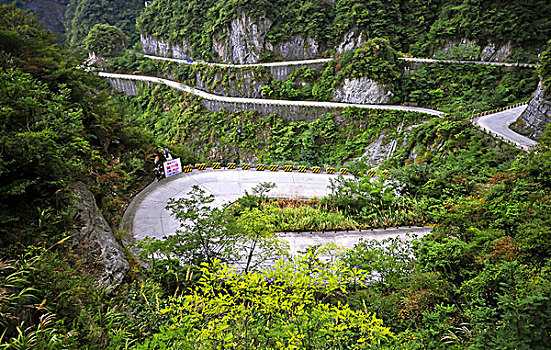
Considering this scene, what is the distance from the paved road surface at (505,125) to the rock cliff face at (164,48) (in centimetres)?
3347

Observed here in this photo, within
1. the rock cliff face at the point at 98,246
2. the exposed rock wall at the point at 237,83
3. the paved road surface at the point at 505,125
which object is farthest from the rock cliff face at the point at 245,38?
the rock cliff face at the point at 98,246

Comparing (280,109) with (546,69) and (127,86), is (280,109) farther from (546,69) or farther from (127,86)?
(127,86)

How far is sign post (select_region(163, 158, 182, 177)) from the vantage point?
1093cm

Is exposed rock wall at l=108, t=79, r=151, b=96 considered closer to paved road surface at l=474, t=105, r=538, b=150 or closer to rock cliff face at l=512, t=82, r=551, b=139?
paved road surface at l=474, t=105, r=538, b=150

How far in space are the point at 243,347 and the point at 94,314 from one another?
205cm

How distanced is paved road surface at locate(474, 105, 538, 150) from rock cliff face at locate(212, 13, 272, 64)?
23.0 meters

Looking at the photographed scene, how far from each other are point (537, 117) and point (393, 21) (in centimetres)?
1901

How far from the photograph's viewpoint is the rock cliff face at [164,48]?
37.1m

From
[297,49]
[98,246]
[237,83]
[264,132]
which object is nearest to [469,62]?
[297,49]

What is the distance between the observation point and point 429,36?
27375mm

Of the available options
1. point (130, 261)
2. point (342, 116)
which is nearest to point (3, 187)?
point (130, 261)

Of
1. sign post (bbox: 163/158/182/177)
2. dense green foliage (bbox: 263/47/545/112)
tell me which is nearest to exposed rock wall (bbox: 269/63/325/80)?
dense green foliage (bbox: 263/47/545/112)

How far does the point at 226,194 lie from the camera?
10609 millimetres

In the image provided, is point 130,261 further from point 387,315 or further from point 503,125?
point 503,125
